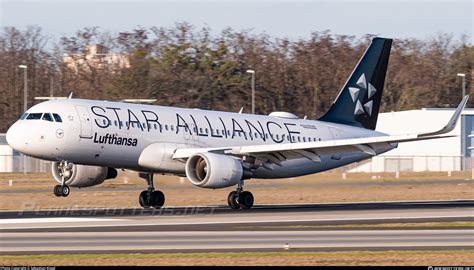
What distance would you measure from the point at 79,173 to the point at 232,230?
37.0 feet

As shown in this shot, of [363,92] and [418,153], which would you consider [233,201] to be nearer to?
[363,92]

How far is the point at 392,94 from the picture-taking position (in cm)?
10381

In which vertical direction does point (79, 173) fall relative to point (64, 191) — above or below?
above

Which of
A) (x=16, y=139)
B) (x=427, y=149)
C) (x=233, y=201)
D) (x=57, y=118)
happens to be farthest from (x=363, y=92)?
(x=427, y=149)

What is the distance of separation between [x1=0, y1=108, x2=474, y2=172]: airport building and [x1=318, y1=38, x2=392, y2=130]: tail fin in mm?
27973

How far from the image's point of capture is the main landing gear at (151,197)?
38062 millimetres

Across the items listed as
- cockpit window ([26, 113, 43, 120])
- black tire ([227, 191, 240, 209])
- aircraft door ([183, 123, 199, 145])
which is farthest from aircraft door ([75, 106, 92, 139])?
black tire ([227, 191, 240, 209])

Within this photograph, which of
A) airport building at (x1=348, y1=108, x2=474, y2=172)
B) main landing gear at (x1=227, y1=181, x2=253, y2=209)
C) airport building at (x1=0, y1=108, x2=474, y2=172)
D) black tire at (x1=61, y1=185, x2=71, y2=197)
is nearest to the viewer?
black tire at (x1=61, y1=185, x2=71, y2=197)

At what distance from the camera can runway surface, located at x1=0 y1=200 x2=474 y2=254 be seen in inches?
907

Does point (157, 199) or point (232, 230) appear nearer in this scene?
point (232, 230)

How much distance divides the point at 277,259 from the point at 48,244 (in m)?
5.96

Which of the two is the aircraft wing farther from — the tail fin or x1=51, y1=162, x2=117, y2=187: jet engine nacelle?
the tail fin

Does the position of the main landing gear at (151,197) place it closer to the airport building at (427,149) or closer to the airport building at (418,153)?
the airport building at (418,153)

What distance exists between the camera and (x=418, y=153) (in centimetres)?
7800
